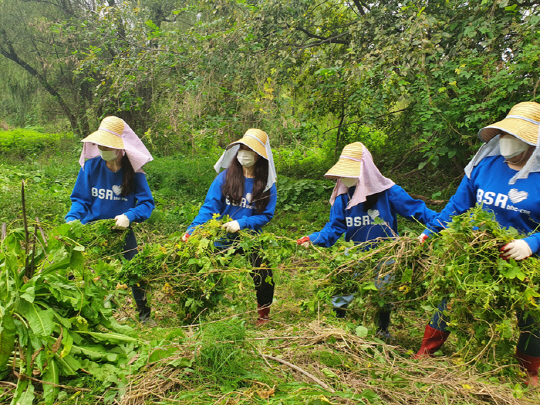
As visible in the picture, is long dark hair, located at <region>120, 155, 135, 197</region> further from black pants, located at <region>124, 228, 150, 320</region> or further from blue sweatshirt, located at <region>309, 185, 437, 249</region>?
blue sweatshirt, located at <region>309, 185, 437, 249</region>

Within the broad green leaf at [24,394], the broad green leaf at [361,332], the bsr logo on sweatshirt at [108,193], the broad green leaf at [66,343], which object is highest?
the bsr logo on sweatshirt at [108,193]

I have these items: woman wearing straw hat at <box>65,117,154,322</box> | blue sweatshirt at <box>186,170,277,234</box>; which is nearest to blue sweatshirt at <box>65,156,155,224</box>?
woman wearing straw hat at <box>65,117,154,322</box>

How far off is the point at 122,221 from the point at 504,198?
2.41 metres

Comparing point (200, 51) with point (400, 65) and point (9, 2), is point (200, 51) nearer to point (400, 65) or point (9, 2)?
point (400, 65)

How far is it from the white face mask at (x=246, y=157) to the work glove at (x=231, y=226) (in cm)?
55

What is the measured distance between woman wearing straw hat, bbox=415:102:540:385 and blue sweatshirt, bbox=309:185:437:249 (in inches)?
13.5

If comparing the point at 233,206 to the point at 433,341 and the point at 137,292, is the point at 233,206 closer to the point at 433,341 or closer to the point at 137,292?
the point at 137,292

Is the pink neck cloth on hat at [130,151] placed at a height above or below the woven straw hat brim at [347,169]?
above

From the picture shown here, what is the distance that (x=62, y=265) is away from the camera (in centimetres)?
168

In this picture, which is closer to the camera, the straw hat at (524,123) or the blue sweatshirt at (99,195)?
the straw hat at (524,123)

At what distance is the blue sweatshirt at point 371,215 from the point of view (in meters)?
2.69

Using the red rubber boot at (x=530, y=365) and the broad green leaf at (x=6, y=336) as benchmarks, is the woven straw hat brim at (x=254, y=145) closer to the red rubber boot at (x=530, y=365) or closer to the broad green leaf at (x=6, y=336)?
the broad green leaf at (x=6, y=336)

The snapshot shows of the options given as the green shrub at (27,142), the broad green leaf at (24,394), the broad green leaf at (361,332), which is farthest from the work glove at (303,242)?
the green shrub at (27,142)

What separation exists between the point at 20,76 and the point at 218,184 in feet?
39.9
